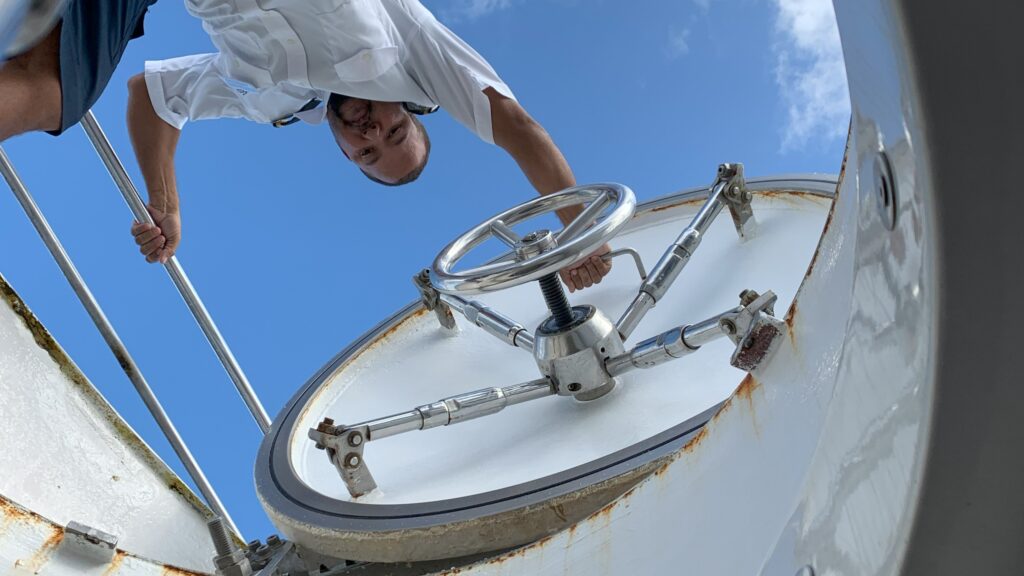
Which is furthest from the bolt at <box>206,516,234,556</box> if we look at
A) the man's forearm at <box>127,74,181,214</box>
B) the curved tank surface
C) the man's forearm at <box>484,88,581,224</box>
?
the man's forearm at <box>127,74,181,214</box>

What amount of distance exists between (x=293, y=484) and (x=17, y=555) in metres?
0.46

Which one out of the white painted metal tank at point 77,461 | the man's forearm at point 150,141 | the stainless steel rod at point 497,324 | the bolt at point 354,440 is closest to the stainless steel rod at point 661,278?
the stainless steel rod at point 497,324

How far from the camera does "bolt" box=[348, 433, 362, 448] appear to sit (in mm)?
1154

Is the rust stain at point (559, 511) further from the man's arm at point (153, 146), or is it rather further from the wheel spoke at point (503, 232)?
the man's arm at point (153, 146)

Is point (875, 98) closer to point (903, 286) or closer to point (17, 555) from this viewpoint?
point (903, 286)

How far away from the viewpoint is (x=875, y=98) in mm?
270

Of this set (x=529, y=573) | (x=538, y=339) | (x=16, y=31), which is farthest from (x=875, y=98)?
(x=538, y=339)

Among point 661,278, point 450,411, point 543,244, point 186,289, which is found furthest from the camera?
point 186,289

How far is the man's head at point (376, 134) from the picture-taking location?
2045 millimetres

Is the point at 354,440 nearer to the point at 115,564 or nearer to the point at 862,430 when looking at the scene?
the point at 115,564

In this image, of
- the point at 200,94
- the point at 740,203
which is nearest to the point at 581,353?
the point at 740,203

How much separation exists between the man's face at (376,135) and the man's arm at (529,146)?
0.70 feet

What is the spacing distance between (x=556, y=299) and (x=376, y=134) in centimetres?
95

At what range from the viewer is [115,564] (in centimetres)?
81
